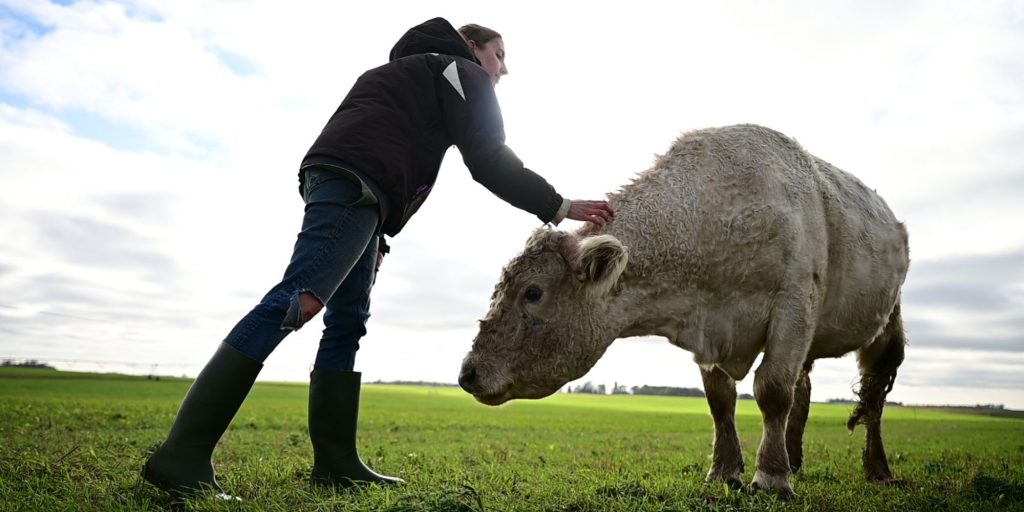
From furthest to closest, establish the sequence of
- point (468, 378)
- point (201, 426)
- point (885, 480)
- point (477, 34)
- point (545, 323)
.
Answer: point (885, 480) → point (477, 34) → point (545, 323) → point (468, 378) → point (201, 426)

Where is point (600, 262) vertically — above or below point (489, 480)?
above

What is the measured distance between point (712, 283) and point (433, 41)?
2.71 metres

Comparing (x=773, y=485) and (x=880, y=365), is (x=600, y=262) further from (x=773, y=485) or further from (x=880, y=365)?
(x=880, y=365)

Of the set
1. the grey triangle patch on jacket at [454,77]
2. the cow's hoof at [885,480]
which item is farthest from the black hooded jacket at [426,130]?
the cow's hoof at [885,480]

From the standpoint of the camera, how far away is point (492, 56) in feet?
17.8

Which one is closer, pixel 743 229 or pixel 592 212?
pixel 592 212

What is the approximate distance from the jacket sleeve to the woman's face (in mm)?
510

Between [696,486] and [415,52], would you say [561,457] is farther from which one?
[415,52]

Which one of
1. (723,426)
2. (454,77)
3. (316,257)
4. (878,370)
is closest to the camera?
(316,257)

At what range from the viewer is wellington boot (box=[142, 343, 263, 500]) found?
13.0 ft

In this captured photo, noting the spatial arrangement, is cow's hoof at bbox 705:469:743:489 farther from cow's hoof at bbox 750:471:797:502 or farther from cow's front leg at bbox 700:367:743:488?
cow's hoof at bbox 750:471:797:502

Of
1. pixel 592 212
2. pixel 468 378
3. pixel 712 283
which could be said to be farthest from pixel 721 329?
pixel 468 378

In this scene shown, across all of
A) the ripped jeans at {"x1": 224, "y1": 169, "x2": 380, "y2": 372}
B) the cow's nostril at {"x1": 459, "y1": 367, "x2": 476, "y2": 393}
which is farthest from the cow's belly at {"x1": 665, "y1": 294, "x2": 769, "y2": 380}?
the ripped jeans at {"x1": 224, "y1": 169, "x2": 380, "y2": 372}

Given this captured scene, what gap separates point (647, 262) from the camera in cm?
532
